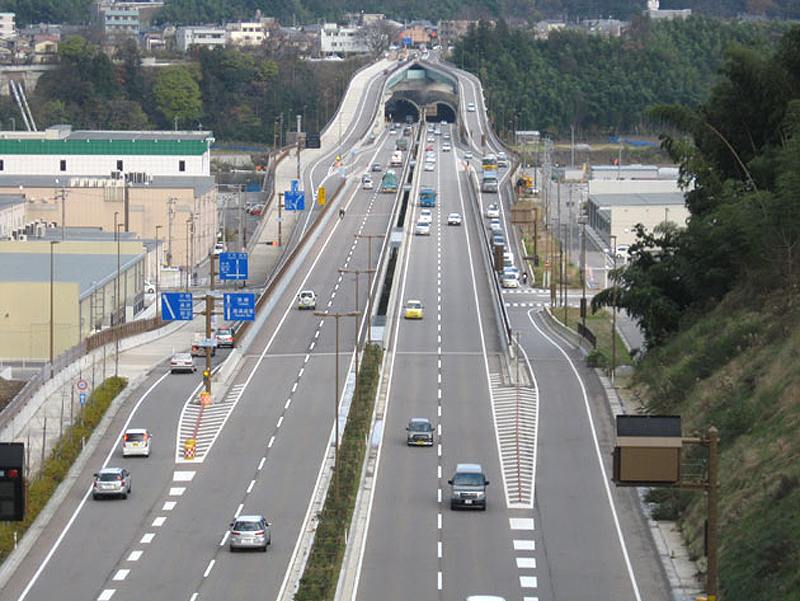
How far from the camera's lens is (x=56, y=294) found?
81.4 m

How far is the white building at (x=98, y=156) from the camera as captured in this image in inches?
5920

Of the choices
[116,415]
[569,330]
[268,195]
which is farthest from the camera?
[268,195]

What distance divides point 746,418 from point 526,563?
8.98 metres

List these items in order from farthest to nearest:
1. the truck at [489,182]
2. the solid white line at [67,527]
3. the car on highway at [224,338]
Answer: the truck at [489,182] → the car on highway at [224,338] → the solid white line at [67,527]

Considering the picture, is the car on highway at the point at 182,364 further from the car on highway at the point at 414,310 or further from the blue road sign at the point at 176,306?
the car on highway at the point at 414,310

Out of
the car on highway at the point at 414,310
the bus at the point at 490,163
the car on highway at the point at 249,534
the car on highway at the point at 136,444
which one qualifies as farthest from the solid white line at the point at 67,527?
the bus at the point at 490,163

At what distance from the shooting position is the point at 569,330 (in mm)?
83750

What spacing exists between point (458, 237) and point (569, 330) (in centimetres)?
2871

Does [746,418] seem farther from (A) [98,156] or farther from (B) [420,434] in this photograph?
(A) [98,156]

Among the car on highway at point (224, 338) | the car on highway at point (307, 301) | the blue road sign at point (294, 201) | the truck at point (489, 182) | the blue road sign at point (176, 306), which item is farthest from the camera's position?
the truck at point (489, 182)

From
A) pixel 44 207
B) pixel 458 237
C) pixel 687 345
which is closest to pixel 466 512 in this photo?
pixel 687 345

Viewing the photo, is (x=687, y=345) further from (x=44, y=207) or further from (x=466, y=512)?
(x=44, y=207)

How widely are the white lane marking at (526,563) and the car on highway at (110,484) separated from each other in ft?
43.6

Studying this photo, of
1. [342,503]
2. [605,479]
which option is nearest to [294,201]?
[605,479]
